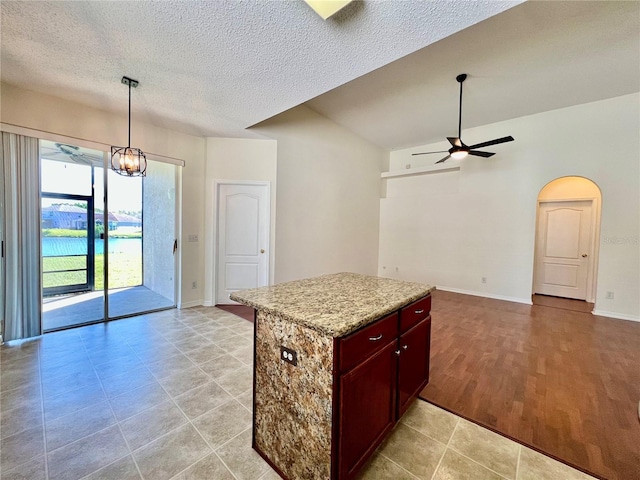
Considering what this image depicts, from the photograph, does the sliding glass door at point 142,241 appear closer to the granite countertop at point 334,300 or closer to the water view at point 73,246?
the water view at point 73,246

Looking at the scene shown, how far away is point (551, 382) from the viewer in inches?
92.3

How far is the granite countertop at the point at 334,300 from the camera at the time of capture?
1.23m

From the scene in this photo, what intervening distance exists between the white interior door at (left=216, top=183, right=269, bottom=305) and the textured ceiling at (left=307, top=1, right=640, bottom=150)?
202 cm

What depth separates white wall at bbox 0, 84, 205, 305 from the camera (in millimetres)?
2852

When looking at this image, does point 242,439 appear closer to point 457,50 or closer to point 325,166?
point 457,50

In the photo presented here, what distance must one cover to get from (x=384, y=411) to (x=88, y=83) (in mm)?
4042

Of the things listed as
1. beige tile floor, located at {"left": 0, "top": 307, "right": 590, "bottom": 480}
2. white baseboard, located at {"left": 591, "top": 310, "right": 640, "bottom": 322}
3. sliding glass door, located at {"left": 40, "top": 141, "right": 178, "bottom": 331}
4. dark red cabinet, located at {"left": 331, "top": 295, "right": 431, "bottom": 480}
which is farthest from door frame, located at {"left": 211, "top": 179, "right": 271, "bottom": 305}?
white baseboard, located at {"left": 591, "top": 310, "right": 640, "bottom": 322}

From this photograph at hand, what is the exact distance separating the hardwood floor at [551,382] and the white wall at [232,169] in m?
3.06

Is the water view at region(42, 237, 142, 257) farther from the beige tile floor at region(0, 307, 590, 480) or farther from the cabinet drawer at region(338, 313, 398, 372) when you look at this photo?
the cabinet drawer at region(338, 313, 398, 372)

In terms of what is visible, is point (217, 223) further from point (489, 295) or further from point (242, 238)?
point (489, 295)

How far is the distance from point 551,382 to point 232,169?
4835 mm

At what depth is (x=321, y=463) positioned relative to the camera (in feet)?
4.09

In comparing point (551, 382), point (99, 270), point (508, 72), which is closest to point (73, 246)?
point (99, 270)

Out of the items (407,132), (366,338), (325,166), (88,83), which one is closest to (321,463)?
(366,338)
